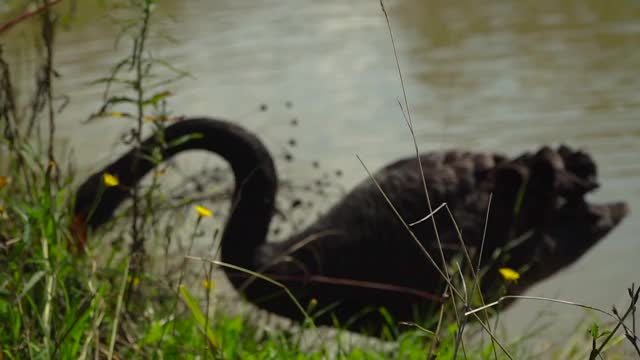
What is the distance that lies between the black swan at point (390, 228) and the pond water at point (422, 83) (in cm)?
35

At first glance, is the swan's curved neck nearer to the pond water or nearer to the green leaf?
the pond water

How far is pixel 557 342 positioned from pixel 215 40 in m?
7.85

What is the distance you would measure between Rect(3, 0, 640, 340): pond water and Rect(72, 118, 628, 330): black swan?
13.7 inches

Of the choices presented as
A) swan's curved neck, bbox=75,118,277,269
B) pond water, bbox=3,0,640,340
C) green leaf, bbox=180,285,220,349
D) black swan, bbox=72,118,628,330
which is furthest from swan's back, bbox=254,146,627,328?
green leaf, bbox=180,285,220,349

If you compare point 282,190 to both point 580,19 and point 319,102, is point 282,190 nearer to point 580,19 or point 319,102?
point 319,102

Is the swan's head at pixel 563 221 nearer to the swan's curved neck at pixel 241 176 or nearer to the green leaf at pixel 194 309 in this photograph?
the swan's curved neck at pixel 241 176

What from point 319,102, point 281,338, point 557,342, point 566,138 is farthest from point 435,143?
point 281,338

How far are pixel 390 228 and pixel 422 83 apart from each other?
195 inches

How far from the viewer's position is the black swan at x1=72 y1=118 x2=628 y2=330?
171 inches

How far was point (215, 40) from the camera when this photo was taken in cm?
1157

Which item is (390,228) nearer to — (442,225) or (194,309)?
(442,225)

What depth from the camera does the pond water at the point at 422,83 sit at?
21.9 feet

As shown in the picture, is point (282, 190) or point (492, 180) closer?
point (492, 180)

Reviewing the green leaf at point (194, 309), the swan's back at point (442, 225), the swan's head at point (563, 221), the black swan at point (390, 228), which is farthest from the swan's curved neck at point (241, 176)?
the green leaf at point (194, 309)
